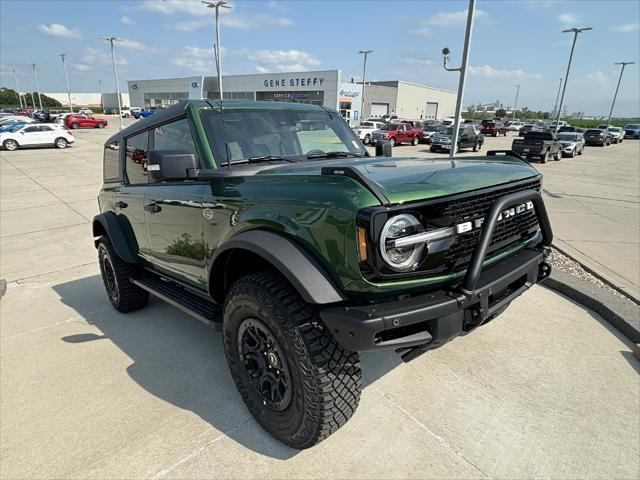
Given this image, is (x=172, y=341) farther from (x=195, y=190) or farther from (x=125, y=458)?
(x=195, y=190)

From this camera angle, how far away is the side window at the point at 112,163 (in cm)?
409

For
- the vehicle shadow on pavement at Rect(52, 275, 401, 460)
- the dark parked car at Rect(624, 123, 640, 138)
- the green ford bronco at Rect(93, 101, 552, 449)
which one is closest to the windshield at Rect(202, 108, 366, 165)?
the green ford bronco at Rect(93, 101, 552, 449)

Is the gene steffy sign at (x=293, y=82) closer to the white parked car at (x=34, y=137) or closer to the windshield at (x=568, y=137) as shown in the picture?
the windshield at (x=568, y=137)

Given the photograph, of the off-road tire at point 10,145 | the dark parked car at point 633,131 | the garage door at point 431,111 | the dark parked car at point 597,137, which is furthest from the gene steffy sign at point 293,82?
the off-road tire at point 10,145

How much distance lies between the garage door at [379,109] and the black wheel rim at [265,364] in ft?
244

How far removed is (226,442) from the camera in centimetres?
239

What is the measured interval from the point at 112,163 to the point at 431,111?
316ft

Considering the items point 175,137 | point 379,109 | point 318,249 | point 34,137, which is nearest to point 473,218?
point 318,249

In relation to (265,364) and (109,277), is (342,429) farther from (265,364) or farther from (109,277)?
(109,277)

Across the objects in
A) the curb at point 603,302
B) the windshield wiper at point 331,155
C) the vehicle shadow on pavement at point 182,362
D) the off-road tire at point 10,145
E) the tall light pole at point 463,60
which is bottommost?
the off-road tire at point 10,145

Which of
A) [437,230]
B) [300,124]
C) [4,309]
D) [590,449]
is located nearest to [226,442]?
[437,230]

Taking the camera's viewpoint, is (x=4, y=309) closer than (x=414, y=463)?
No

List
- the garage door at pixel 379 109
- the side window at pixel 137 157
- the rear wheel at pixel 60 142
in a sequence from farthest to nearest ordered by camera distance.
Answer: the garage door at pixel 379 109
the rear wheel at pixel 60 142
the side window at pixel 137 157

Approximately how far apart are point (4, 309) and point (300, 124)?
3884 millimetres
